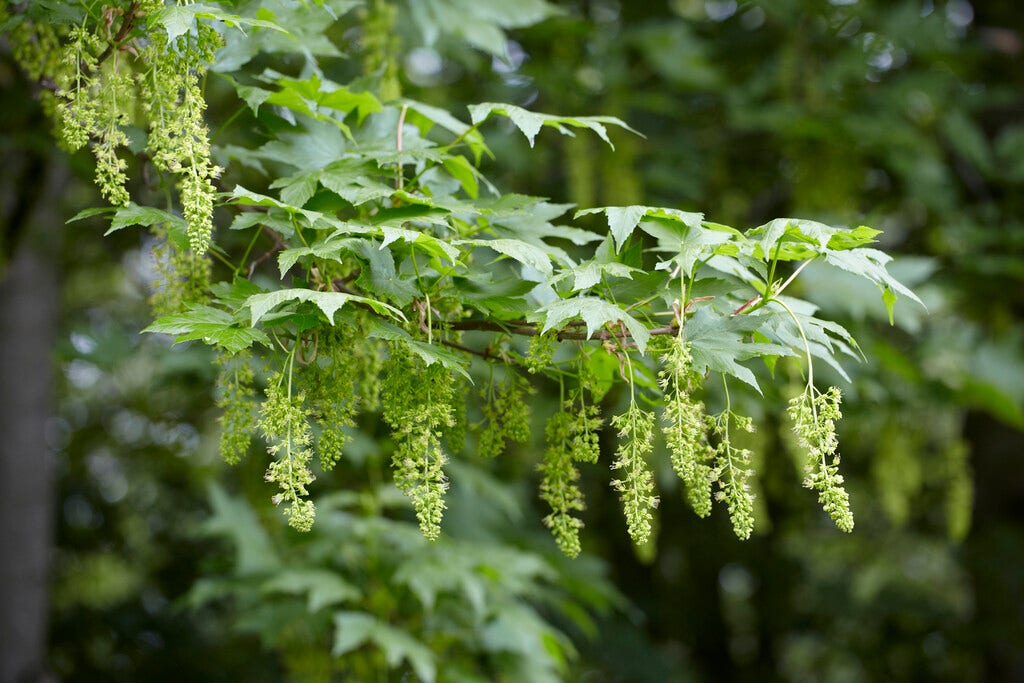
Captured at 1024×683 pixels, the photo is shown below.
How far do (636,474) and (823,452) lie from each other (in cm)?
27

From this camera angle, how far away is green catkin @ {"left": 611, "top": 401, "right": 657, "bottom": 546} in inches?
55.0

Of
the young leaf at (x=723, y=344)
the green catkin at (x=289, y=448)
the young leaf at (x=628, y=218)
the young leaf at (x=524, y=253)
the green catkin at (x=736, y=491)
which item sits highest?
the young leaf at (x=524, y=253)

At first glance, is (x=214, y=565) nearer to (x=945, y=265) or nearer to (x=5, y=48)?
(x=5, y=48)

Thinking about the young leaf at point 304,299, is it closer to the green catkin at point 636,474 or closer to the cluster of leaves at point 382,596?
the green catkin at point 636,474

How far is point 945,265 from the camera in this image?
4.45m

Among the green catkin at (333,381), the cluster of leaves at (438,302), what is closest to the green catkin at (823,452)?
the cluster of leaves at (438,302)

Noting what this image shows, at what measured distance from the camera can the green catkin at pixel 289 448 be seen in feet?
4.49

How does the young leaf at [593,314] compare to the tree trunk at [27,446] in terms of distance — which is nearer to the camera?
the young leaf at [593,314]

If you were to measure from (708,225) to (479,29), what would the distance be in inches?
70.0

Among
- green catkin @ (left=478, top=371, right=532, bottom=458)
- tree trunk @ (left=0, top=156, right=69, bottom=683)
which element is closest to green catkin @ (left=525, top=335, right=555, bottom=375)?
green catkin @ (left=478, top=371, right=532, bottom=458)

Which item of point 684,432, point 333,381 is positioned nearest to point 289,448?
point 333,381

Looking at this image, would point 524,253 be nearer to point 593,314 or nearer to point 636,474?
point 593,314

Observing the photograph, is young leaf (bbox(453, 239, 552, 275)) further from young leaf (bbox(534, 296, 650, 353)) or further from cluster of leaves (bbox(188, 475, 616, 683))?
cluster of leaves (bbox(188, 475, 616, 683))

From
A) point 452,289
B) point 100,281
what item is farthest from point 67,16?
point 100,281
